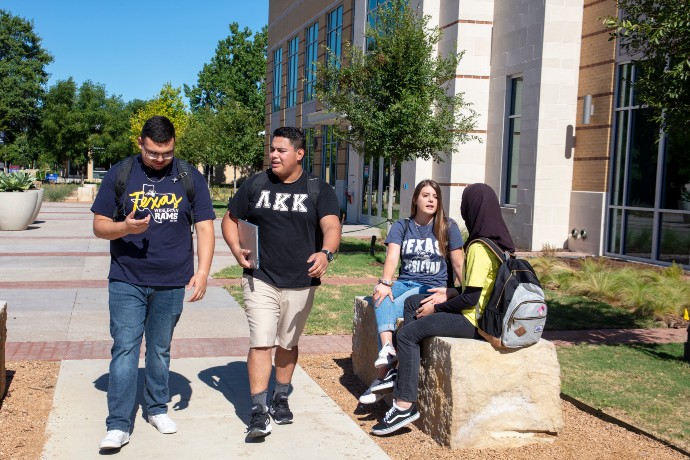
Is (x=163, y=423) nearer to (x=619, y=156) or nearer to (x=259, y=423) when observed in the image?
(x=259, y=423)

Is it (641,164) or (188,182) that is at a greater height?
(641,164)

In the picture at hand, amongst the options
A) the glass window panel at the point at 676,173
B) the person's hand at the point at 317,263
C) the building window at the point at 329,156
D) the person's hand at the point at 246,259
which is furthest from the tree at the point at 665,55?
the building window at the point at 329,156

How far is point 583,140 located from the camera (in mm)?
17312

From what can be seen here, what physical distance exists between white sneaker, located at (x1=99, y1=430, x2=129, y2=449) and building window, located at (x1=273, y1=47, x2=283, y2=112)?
3650cm

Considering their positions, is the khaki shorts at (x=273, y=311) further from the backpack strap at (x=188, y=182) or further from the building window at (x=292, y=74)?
the building window at (x=292, y=74)

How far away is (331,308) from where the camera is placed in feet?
32.3

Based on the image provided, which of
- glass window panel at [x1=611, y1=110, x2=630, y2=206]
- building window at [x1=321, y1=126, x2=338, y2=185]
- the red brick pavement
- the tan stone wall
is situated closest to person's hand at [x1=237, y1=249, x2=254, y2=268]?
the red brick pavement

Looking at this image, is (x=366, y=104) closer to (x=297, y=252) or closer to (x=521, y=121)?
(x=521, y=121)

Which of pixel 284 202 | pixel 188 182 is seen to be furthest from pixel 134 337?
pixel 284 202

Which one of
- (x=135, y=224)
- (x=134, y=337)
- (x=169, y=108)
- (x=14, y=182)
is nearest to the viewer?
(x=135, y=224)

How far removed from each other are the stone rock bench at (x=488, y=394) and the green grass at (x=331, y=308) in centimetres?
360

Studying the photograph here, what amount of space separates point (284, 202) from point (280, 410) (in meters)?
1.42

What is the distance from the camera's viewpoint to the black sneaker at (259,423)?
15.8 feet

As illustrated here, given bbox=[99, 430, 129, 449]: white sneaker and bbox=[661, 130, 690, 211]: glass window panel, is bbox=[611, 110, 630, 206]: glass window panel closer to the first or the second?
bbox=[661, 130, 690, 211]: glass window panel
